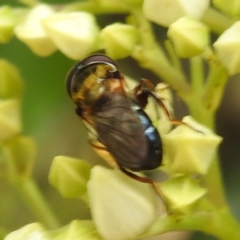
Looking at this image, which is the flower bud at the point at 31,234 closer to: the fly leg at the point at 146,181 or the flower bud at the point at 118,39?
the fly leg at the point at 146,181

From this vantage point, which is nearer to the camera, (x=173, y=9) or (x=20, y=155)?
(x=173, y=9)

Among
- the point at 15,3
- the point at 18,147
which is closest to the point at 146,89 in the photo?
the point at 18,147

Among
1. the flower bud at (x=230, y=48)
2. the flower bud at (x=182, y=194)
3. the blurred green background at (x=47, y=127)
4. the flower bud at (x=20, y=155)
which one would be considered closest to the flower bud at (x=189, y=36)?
the flower bud at (x=230, y=48)

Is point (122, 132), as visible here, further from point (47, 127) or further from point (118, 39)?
point (47, 127)

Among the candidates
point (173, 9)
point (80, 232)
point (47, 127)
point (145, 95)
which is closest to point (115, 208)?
point (80, 232)

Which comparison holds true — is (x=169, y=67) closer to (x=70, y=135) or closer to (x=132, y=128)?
(x=132, y=128)

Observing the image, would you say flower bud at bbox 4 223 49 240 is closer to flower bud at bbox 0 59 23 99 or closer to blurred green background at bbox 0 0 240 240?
flower bud at bbox 0 59 23 99
